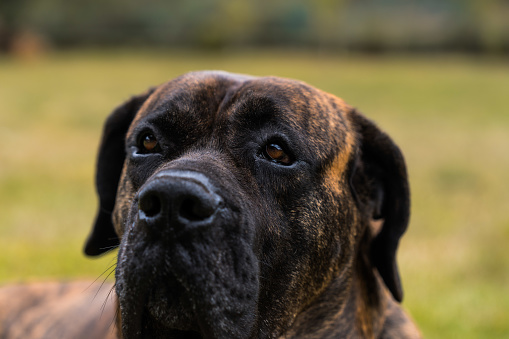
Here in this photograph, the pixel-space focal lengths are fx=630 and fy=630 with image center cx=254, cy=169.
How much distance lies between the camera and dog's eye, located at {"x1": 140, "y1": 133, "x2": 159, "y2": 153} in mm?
2910

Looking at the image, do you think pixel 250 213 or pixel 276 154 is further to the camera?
pixel 276 154

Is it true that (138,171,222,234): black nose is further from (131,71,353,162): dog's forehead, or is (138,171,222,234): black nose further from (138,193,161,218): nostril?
(131,71,353,162): dog's forehead

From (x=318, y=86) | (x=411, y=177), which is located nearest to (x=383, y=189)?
(x=411, y=177)

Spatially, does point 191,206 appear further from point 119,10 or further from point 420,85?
point 119,10

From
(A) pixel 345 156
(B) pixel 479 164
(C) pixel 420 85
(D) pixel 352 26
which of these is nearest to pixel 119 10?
(D) pixel 352 26

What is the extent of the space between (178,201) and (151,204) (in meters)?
0.13

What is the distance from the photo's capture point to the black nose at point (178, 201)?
224 cm

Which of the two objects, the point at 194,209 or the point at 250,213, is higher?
the point at 194,209

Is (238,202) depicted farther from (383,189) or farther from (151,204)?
(383,189)

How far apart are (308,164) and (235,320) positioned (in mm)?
779

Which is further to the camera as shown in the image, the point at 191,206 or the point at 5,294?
the point at 5,294

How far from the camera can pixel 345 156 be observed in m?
3.07

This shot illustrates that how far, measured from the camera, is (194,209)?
2.26 metres

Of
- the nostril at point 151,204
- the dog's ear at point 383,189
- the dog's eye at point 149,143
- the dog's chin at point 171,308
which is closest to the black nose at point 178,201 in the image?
the nostril at point 151,204
